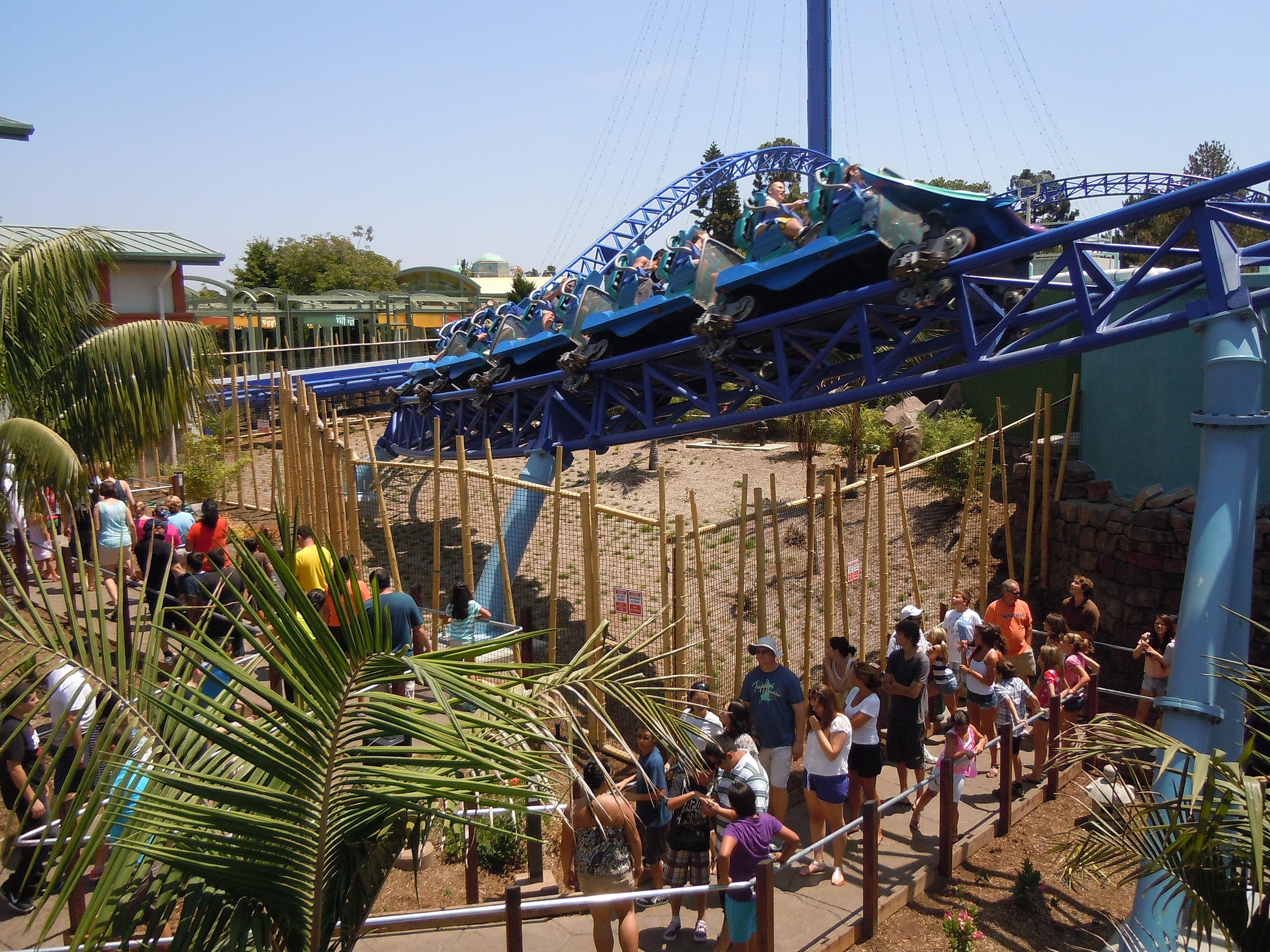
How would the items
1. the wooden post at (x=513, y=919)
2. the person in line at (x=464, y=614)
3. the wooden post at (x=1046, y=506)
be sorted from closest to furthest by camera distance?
1. the wooden post at (x=513, y=919)
2. the person in line at (x=464, y=614)
3. the wooden post at (x=1046, y=506)

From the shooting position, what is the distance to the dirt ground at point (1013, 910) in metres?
5.69

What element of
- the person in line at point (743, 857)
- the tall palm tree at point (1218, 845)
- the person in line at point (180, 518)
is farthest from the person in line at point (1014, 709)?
the person in line at point (180, 518)

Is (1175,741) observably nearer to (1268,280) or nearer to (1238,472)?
(1238,472)

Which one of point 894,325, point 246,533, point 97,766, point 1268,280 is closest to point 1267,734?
point 97,766

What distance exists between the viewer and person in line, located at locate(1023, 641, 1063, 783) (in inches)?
297

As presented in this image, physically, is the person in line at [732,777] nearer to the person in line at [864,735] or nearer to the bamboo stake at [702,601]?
the person in line at [864,735]

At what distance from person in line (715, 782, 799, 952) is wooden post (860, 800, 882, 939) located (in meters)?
0.55

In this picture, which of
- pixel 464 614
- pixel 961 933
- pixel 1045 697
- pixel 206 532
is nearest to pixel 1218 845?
pixel 961 933

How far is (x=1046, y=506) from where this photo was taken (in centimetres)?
1112

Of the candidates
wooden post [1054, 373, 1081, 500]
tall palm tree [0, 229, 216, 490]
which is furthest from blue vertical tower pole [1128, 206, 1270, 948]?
tall palm tree [0, 229, 216, 490]

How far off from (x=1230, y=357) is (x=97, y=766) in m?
6.61

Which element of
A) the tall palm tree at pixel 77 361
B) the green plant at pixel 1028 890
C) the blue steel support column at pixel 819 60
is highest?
the blue steel support column at pixel 819 60

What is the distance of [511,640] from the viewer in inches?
105

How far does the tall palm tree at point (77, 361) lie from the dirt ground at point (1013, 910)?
6105 millimetres
